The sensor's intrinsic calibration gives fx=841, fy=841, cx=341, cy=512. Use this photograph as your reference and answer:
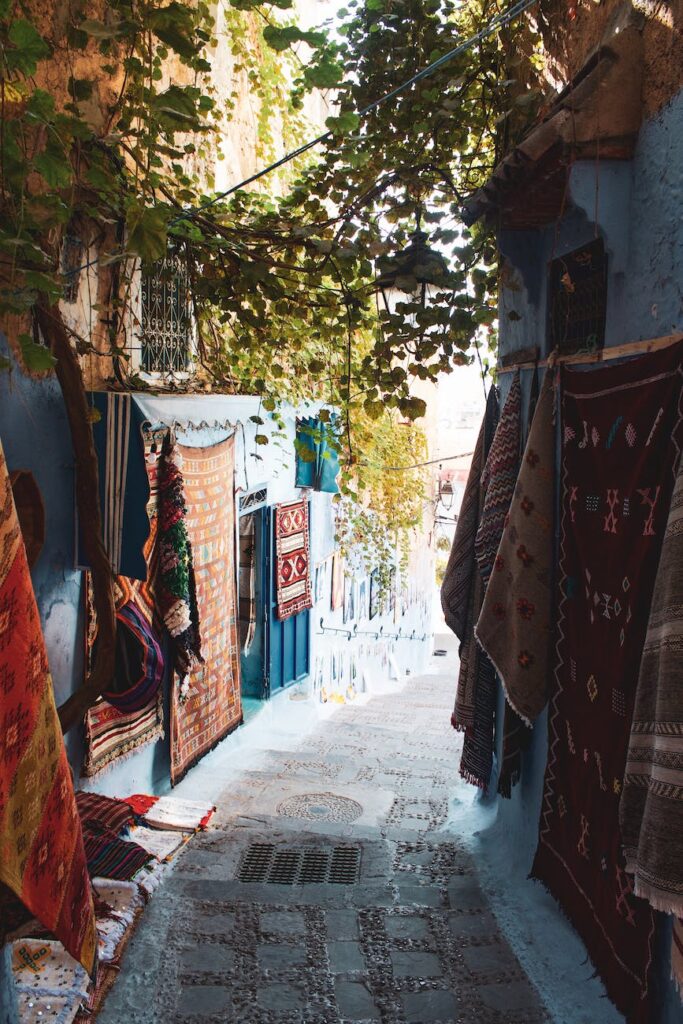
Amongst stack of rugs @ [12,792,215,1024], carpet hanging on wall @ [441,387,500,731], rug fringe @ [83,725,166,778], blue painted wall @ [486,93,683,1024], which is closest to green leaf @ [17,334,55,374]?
blue painted wall @ [486,93,683,1024]

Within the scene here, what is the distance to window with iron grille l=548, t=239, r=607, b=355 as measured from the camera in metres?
3.79

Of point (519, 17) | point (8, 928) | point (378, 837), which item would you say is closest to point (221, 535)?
point (378, 837)

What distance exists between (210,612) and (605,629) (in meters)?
3.86

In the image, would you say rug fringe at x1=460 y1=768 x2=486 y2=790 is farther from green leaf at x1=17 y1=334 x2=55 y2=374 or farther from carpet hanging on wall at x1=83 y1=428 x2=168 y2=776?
green leaf at x1=17 y1=334 x2=55 y2=374

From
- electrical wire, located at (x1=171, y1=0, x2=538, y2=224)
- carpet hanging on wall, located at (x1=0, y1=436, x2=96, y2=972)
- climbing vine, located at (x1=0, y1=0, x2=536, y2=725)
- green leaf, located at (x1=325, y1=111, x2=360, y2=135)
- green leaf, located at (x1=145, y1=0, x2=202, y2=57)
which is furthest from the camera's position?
climbing vine, located at (x1=0, y1=0, x2=536, y2=725)

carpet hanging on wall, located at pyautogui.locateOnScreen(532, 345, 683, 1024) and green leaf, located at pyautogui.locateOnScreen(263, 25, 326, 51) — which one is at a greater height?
green leaf, located at pyautogui.locateOnScreen(263, 25, 326, 51)

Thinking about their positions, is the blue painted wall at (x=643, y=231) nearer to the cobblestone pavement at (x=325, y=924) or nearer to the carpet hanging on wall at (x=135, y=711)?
the cobblestone pavement at (x=325, y=924)

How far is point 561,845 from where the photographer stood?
4016mm

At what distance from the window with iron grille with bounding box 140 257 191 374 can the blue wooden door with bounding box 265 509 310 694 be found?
2521mm

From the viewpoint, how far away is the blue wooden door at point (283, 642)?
855 cm

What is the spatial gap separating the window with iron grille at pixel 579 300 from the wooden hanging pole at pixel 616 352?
0.06 metres

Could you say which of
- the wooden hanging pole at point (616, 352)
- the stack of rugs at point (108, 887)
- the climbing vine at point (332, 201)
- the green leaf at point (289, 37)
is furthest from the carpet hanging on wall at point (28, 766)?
the green leaf at point (289, 37)

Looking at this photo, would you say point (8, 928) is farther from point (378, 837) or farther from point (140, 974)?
point (378, 837)

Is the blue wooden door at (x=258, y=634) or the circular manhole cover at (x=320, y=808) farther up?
the blue wooden door at (x=258, y=634)
